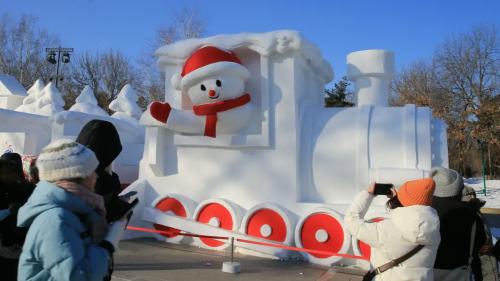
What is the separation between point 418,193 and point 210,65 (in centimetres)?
387

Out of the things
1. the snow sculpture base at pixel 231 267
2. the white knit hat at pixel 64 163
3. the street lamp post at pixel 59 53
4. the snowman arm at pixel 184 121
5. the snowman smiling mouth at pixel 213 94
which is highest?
the street lamp post at pixel 59 53

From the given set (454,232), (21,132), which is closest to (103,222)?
(454,232)

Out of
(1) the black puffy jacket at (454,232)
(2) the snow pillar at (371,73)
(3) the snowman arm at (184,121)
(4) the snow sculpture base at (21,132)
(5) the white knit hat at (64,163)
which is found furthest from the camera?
(4) the snow sculpture base at (21,132)

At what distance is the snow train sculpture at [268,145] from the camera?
5277 millimetres

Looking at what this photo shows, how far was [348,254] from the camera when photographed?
16.2ft

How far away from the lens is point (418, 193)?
7.07 feet

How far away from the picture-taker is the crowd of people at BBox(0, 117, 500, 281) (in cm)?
157

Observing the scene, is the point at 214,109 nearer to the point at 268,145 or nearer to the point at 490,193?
the point at 268,145

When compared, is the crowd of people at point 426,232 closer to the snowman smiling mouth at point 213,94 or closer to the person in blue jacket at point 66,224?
the person in blue jacket at point 66,224

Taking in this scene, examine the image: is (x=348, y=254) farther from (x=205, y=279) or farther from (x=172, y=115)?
(x=172, y=115)

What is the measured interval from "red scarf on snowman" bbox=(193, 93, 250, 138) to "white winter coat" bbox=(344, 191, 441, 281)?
3.56m

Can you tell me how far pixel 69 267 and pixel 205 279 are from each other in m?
3.15

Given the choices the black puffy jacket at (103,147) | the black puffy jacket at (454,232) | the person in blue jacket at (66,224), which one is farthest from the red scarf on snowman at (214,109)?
the person in blue jacket at (66,224)

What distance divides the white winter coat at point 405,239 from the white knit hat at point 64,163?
1.44 m
